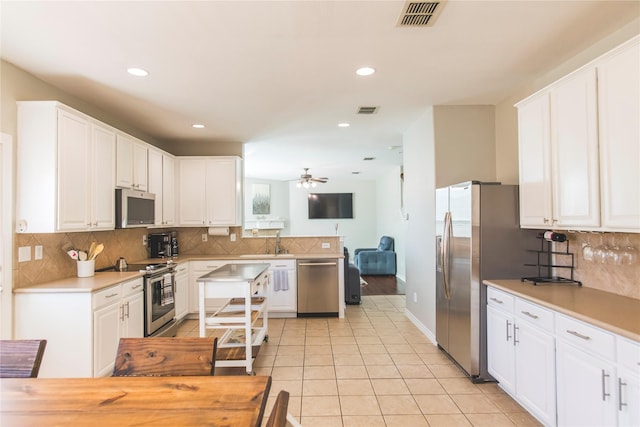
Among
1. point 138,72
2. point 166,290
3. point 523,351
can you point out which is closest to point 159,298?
point 166,290

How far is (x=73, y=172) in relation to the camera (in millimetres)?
2926

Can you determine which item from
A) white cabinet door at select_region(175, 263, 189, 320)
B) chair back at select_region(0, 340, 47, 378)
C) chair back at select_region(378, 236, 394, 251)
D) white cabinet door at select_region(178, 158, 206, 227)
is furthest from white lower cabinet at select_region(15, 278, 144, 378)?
chair back at select_region(378, 236, 394, 251)

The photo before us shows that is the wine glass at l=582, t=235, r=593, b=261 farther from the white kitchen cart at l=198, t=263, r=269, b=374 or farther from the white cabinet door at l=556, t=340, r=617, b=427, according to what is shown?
the white kitchen cart at l=198, t=263, r=269, b=374

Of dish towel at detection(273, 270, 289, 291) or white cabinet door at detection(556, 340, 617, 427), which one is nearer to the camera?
white cabinet door at detection(556, 340, 617, 427)

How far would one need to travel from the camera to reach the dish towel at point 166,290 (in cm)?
387

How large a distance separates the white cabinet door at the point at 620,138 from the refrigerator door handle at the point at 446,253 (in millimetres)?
1326

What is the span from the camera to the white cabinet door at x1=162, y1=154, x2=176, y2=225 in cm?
482

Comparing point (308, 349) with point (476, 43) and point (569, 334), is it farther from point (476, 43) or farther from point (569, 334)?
point (476, 43)

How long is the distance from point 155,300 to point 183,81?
234 centimetres

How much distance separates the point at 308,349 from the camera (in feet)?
12.3

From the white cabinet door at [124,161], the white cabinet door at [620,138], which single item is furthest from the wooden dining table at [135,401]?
the white cabinet door at [124,161]

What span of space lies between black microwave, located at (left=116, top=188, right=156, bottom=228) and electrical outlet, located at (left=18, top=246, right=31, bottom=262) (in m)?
0.85

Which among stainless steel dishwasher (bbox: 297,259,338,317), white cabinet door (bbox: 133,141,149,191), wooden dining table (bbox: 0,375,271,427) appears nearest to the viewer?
wooden dining table (bbox: 0,375,271,427)

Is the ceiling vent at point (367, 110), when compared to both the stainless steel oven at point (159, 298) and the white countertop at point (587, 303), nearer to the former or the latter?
the white countertop at point (587, 303)
